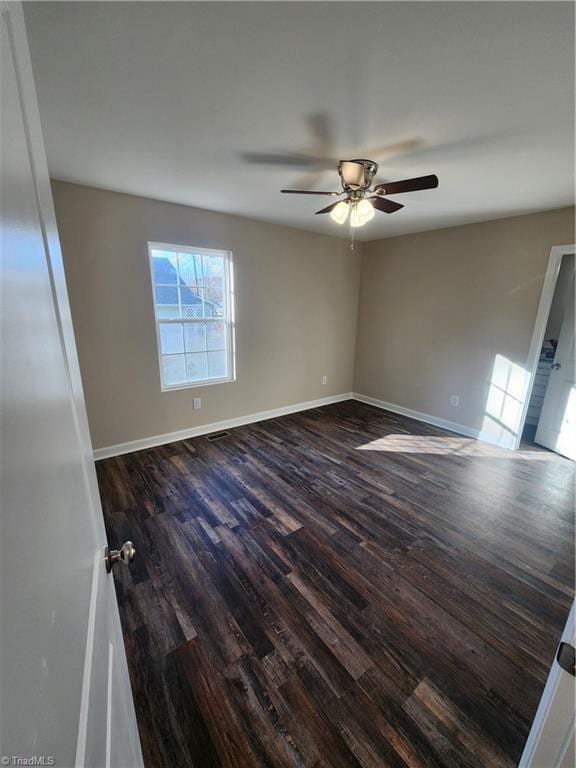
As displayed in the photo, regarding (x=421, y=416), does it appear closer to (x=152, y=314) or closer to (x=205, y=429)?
(x=205, y=429)

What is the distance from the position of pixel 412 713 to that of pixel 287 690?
49cm

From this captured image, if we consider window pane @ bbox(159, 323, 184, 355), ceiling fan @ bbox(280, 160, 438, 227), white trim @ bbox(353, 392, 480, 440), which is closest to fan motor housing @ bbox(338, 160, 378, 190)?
ceiling fan @ bbox(280, 160, 438, 227)

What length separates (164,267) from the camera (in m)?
3.15

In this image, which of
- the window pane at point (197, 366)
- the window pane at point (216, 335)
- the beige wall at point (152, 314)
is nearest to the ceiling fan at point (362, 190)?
the beige wall at point (152, 314)

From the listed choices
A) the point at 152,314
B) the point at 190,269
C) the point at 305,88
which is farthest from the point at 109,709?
the point at 190,269

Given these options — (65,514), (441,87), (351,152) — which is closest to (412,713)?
(65,514)

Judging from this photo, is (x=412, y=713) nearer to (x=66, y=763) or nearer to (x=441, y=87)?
(x=66, y=763)

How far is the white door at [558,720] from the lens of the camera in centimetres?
64

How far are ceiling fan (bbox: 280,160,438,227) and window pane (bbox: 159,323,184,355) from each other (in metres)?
1.87

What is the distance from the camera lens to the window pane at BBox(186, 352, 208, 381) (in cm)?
351

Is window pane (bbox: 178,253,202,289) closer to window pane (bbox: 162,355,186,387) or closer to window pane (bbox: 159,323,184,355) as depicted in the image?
window pane (bbox: 159,323,184,355)

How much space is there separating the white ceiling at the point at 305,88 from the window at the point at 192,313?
925 millimetres

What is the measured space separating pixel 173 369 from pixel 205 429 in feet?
2.69

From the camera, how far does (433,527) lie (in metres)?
2.24
